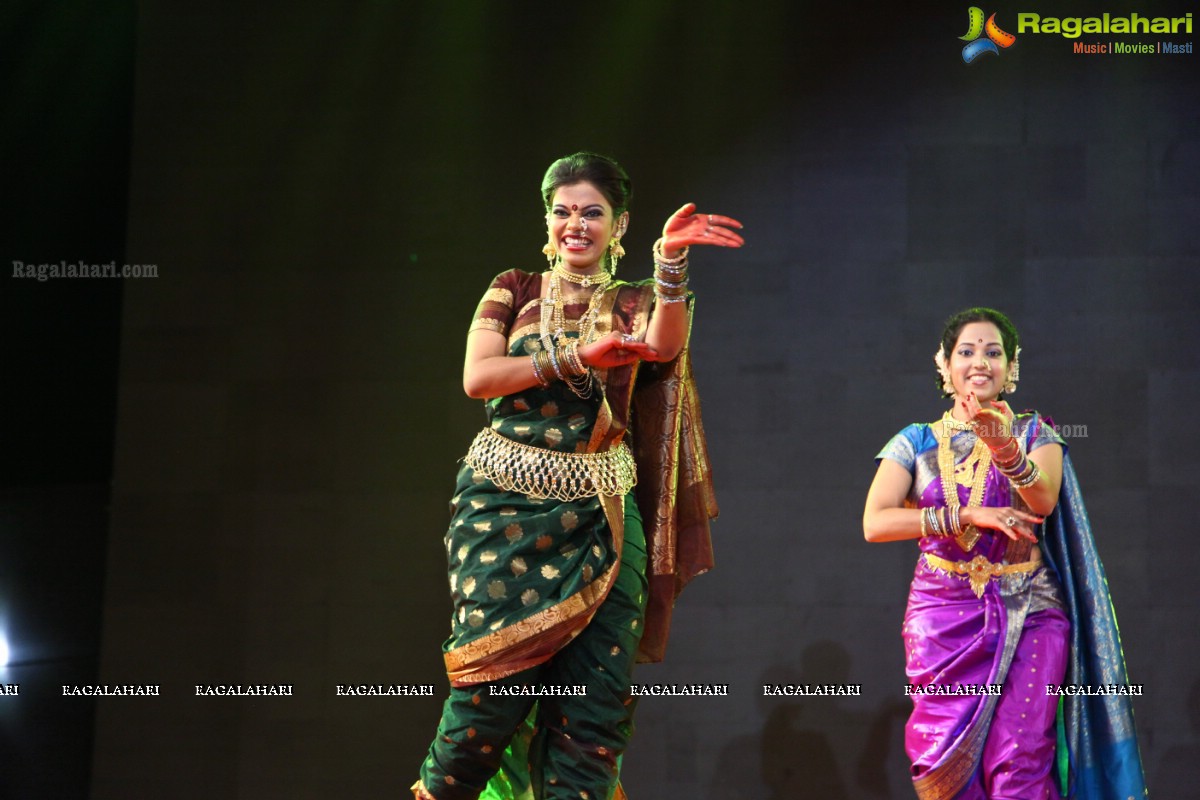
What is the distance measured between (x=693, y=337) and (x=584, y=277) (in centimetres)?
143

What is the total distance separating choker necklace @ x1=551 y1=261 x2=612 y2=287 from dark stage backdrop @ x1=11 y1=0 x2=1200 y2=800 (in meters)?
1.40

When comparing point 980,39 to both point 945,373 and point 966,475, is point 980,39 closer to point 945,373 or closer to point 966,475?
point 945,373

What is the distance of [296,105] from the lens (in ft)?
14.3

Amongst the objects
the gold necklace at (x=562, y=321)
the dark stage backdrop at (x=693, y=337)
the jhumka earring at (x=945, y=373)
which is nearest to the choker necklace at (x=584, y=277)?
the gold necklace at (x=562, y=321)

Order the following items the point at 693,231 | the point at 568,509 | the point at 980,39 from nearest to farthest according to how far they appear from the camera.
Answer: the point at 693,231 → the point at 568,509 → the point at 980,39

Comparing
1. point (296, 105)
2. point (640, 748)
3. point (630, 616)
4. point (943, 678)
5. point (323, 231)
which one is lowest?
point (640, 748)

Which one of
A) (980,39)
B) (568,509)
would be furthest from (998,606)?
(980,39)

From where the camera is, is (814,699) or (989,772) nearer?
(989,772)

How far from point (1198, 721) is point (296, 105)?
3.39 meters

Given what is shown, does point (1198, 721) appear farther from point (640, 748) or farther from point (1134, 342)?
point (640, 748)

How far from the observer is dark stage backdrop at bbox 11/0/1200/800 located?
4.16 m

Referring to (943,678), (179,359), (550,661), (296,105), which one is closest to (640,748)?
(943,678)

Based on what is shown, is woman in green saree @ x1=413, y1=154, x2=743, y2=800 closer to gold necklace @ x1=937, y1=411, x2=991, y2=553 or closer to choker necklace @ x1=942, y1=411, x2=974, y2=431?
gold necklace @ x1=937, y1=411, x2=991, y2=553

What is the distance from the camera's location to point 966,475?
11.1 ft
